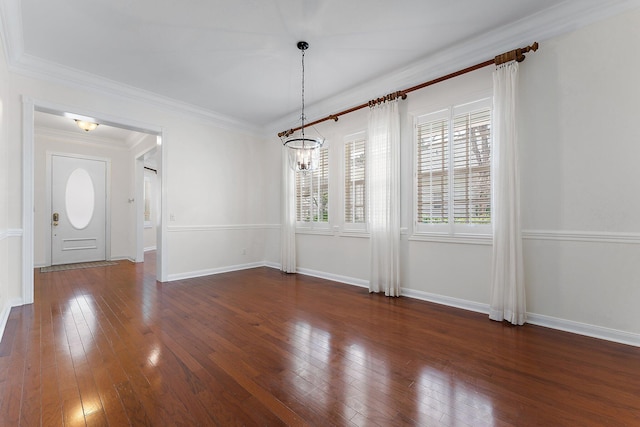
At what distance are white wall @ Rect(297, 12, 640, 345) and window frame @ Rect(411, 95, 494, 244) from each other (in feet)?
0.37

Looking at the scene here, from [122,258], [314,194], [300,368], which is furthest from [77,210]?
[300,368]

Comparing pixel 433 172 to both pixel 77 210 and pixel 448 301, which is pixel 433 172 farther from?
pixel 77 210

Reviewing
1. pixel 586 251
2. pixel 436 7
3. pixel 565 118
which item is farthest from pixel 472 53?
pixel 586 251

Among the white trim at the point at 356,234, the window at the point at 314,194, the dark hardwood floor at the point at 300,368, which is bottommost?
the dark hardwood floor at the point at 300,368

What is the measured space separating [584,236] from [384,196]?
2.18 m

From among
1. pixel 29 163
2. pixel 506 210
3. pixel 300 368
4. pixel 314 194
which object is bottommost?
pixel 300 368

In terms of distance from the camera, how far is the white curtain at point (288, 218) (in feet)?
18.4

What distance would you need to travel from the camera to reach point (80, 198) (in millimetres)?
6699

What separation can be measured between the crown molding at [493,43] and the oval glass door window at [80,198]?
641cm

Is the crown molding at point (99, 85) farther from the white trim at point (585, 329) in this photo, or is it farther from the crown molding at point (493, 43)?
the white trim at point (585, 329)

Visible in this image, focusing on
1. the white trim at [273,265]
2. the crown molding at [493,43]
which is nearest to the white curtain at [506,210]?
the crown molding at [493,43]

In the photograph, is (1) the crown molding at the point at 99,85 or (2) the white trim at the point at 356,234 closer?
(1) the crown molding at the point at 99,85

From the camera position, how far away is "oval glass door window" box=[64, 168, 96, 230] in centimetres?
657

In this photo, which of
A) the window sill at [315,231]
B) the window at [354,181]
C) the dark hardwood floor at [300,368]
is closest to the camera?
the dark hardwood floor at [300,368]
